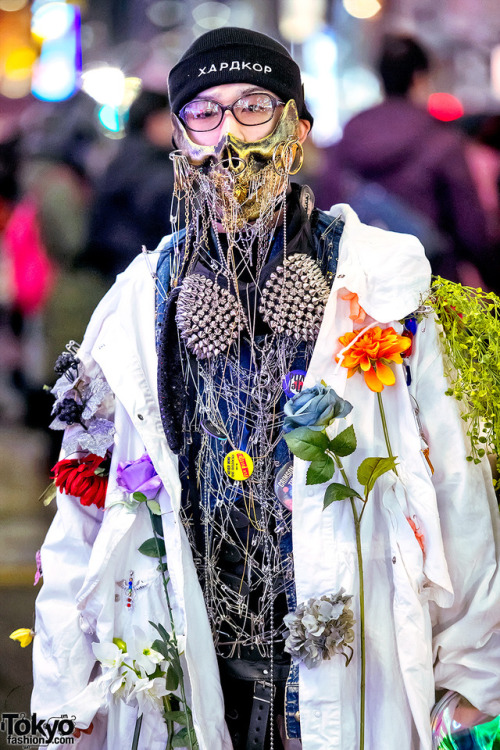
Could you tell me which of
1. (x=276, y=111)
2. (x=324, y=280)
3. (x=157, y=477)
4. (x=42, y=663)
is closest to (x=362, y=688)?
(x=157, y=477)

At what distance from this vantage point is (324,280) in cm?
161

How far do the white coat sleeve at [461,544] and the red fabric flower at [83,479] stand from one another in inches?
26.3

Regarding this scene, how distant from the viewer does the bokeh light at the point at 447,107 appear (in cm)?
203

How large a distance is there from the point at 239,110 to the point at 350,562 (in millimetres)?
899

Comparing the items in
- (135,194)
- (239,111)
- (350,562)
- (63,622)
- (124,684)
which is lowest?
(124,684)

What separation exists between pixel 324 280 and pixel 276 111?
13.9 inches

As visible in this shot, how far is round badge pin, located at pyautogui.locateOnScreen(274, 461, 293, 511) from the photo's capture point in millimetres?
1561

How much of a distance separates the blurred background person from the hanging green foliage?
33.9 inches

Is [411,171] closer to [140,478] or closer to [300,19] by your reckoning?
[300,19]

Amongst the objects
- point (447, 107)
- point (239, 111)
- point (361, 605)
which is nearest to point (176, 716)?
point (361, 605)

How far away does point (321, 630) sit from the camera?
1386 mm

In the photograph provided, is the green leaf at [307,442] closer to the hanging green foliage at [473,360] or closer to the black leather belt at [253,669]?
the hanging green foliage at [473,360]

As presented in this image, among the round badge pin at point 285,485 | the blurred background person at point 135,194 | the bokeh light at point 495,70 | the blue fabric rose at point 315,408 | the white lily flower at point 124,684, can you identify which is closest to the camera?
the blue fabric rose at point 315,408

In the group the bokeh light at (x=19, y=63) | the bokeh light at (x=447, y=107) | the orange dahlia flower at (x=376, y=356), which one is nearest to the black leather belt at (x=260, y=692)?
the orange dahlia flower at (x=376, y=356)
